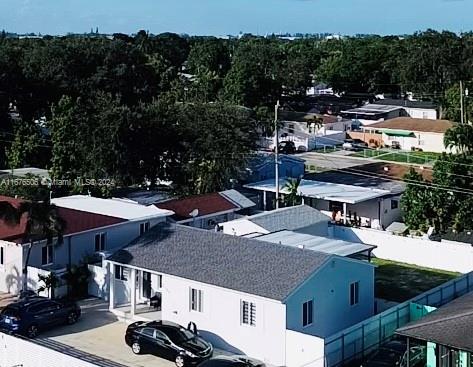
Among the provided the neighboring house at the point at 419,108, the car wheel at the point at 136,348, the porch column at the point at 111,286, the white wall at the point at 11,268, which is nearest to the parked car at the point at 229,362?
the car wheel at the point at 136,348

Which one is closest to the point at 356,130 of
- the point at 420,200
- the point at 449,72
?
the point at 449,72

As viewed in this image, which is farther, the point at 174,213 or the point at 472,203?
the point at 472,203

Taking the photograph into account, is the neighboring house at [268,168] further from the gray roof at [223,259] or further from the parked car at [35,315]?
the parked car at [35,315]

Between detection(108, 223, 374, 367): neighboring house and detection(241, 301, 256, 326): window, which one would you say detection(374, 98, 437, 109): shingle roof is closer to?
detection(108, 223, 374, 367): neighboring house

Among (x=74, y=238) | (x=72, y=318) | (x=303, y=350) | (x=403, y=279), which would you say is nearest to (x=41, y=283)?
(x=74, y=238)

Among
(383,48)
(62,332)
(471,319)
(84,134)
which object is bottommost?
(62,332)

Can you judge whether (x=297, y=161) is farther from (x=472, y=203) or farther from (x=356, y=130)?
(x=356, y=130)

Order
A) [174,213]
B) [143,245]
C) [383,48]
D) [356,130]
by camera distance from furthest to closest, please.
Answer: [383,48] → [356,130] → [174,213] → [143,245]
